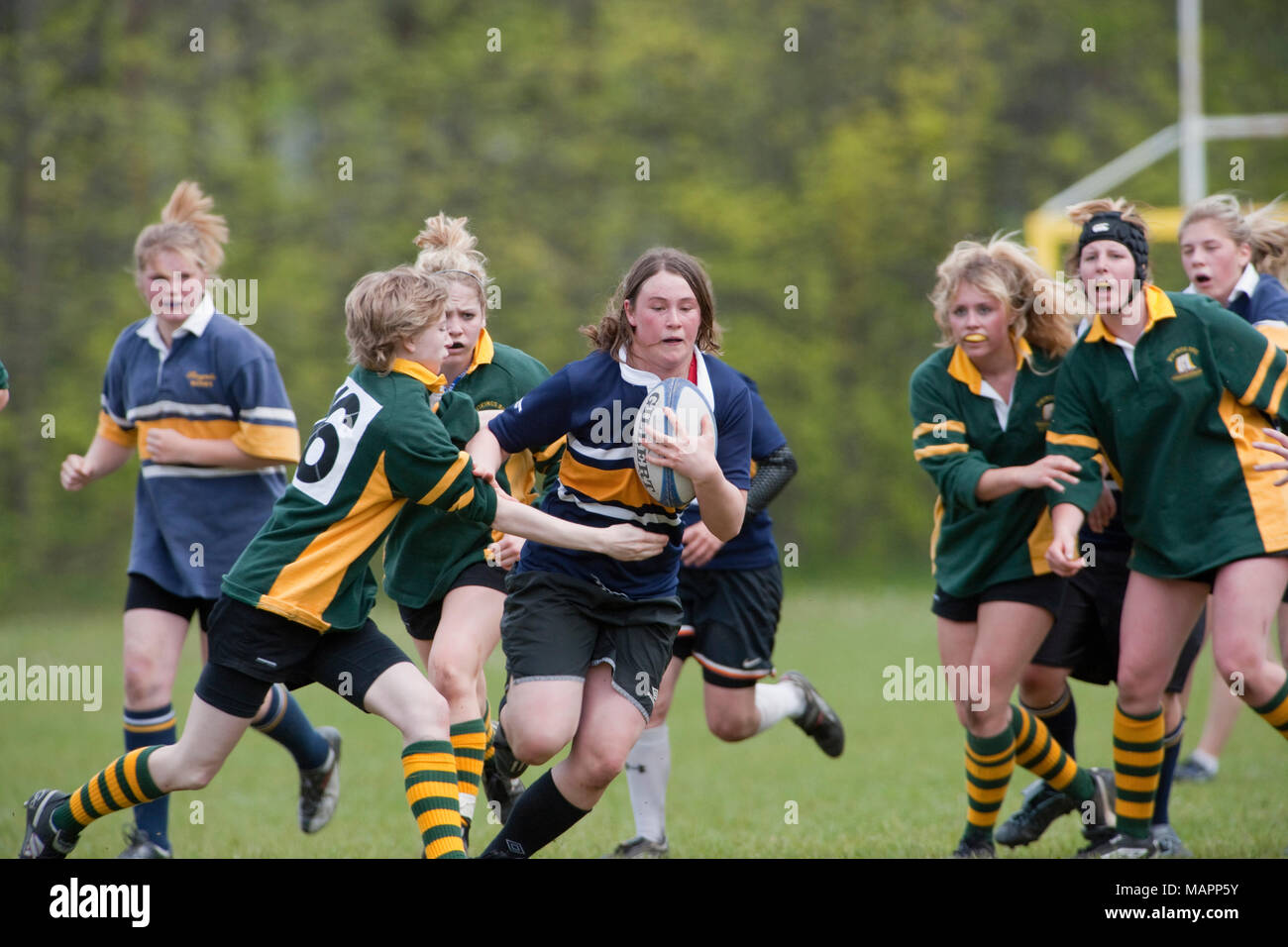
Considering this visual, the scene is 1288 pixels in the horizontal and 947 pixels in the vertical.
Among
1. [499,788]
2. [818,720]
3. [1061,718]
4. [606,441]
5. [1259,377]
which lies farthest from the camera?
[818,720]

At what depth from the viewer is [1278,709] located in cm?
414

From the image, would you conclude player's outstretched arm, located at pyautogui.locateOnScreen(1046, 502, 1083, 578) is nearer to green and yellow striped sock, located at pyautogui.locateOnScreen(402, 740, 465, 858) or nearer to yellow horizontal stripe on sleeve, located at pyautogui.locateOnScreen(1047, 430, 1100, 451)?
yellow horizontal stripe on sleeve, located at pyautogui.locateOnScreen(1047, 430, 1100, 451)

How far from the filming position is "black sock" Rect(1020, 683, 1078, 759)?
504 centimetres

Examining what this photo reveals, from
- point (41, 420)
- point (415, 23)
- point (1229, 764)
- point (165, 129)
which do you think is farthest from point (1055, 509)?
point (415, 23)

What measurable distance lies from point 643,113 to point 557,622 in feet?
50.3

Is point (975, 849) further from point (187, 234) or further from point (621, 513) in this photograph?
point (187, 234)

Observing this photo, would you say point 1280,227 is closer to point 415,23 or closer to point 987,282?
point 987,282

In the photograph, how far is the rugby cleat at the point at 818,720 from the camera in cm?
569

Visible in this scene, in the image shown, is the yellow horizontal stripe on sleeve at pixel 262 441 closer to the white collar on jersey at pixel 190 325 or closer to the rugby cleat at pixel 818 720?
the white collar on jersey at pixel 190 325

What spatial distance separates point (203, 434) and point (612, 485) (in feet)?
6.10

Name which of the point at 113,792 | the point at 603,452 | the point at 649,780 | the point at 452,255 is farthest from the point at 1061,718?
the point at 113,792

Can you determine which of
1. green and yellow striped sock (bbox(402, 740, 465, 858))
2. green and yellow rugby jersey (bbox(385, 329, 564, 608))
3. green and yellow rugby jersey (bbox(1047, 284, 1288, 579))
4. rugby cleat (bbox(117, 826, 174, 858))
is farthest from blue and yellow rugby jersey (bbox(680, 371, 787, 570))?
rugby cleat (bbox(117, 826, 174, 858))

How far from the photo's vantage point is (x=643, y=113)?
1822 cm

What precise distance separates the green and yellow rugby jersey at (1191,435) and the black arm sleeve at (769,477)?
1055 mm
